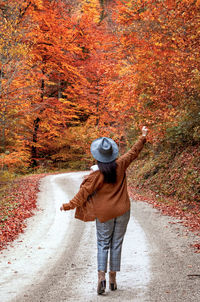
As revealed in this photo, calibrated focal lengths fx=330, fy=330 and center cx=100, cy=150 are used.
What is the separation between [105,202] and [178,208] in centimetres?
798

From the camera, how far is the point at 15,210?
11.8 metres

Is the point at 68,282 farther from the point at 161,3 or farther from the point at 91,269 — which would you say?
the point at 161,3

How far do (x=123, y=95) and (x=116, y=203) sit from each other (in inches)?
481

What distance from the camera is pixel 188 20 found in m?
10.2

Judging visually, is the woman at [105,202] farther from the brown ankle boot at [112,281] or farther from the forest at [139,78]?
the forest at [139,78]

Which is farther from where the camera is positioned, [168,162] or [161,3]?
[168,162]

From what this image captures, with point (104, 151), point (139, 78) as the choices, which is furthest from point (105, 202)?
point (139, 78)

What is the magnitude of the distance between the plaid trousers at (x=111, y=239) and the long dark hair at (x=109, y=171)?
A: 53cm

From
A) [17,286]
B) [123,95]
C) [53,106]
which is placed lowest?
[17,286]

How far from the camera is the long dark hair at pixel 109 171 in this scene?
428 centimetres

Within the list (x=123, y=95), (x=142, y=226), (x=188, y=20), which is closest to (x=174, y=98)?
(x=188, y=20)

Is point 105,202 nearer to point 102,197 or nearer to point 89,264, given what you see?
point 102,197

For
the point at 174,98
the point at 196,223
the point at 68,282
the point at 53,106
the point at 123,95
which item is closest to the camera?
the point at 68,282

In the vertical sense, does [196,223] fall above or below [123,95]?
below
